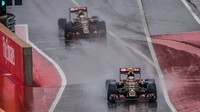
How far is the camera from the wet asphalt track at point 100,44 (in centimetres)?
2816

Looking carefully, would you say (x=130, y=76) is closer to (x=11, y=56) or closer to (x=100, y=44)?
(x=11, y=56)

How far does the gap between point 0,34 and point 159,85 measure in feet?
30.4

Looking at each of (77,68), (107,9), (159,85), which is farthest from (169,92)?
(107,9)

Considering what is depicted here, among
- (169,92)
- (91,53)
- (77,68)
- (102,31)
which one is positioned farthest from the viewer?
(102,31)

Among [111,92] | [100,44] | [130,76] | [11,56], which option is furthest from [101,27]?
[111,92]

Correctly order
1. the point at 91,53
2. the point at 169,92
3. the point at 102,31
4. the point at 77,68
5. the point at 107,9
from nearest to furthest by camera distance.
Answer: the point at 169,92
the point at 77,68
the point at 91,53
the point at 102,31
the point at 107,9

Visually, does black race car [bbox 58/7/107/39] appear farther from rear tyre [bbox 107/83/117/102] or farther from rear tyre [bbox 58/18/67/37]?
rear tyre [bbox 107/83/117/102]

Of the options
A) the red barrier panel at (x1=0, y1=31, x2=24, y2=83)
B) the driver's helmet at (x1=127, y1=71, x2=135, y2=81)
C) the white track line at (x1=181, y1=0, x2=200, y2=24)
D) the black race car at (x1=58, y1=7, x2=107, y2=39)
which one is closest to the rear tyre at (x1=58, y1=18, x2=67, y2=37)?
the black race car at (x1=58, y1=7, x2=107, y2=39)

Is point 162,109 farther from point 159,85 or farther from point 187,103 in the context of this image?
point 159,85

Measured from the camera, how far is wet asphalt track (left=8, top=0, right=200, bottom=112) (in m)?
28.2

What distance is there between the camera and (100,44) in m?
38.2

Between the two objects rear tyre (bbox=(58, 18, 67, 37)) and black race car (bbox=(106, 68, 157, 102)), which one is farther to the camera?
rear tyre (bbox=(58, 18, 67, 37))

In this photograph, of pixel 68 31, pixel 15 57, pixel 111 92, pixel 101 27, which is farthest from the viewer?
pixel 101 27

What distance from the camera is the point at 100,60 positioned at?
35.0 meters
